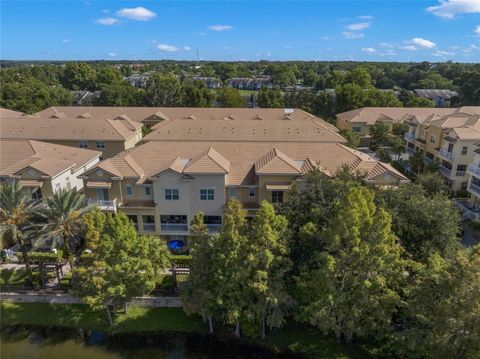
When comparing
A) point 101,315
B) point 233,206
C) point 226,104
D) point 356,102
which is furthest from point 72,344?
point 356,102

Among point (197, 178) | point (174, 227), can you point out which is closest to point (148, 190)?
point (174, 227)

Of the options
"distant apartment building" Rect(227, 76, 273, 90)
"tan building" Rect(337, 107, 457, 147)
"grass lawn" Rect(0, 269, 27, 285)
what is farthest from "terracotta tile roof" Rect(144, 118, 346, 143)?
"distant apartment building" Rect(227, 76, 273, 90)

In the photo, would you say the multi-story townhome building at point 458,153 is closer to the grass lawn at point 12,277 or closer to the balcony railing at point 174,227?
the balcony railing at point 174,227

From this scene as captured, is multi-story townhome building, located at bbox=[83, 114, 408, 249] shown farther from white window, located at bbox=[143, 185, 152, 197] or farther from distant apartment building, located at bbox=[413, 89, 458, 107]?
distant apartment building, located at bbox=[413, 89, 458, 107]

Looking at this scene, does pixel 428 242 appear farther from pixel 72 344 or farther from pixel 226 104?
pixel 226 104

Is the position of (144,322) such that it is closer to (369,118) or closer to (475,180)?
(475,180)
